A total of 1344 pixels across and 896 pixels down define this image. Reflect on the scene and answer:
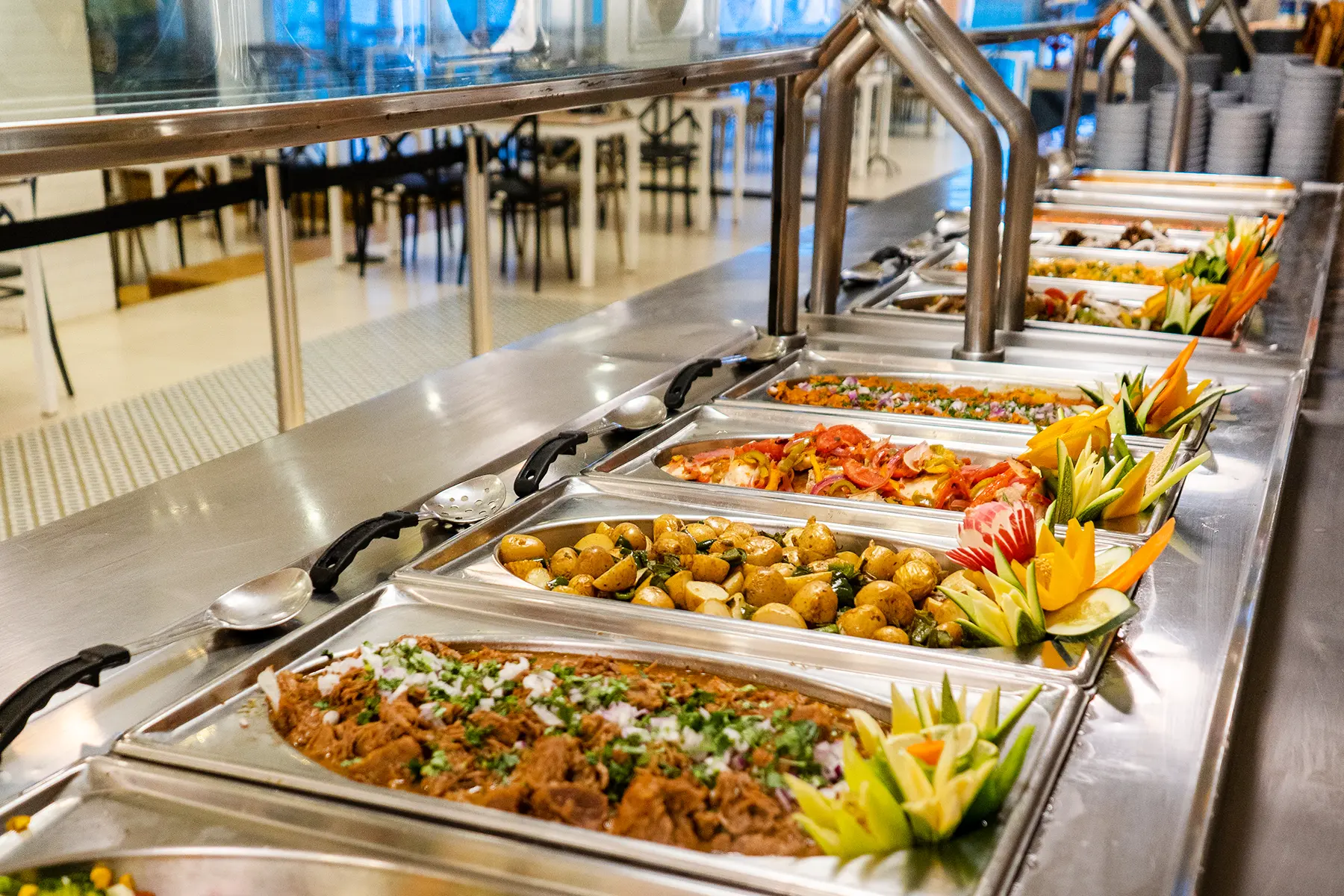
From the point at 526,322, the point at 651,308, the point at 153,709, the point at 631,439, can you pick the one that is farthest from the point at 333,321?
the point at 153,709

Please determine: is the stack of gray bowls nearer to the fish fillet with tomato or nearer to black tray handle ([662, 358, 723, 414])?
black tray handle ([662, 358, 723, 414])

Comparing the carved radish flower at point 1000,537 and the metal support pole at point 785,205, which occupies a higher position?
the metal support pole at point 785,205

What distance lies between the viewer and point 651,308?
2.43 metres

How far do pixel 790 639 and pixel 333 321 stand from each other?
197 inches

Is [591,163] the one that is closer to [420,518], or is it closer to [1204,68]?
[1204,68]

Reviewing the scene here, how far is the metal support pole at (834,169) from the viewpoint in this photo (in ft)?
7.15

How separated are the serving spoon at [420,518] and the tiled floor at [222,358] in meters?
2.43

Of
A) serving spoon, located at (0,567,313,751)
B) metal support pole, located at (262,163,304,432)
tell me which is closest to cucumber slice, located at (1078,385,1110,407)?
serving spoon, located at (0,567,313,751)

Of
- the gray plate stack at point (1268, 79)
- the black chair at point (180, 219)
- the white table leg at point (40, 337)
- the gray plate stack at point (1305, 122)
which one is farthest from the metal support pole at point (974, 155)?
the black chair at point (180, 219)

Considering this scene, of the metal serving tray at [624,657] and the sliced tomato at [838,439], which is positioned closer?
the metal serving tray at [624,657]

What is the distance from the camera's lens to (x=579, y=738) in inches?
37.2

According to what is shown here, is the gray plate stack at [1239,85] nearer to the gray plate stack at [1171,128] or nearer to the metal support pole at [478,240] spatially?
the gray plate stack at [1171,128]

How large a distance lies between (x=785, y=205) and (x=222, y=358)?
362 cm

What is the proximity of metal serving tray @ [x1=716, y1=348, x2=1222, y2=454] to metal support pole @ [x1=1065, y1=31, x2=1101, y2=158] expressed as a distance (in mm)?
2147
